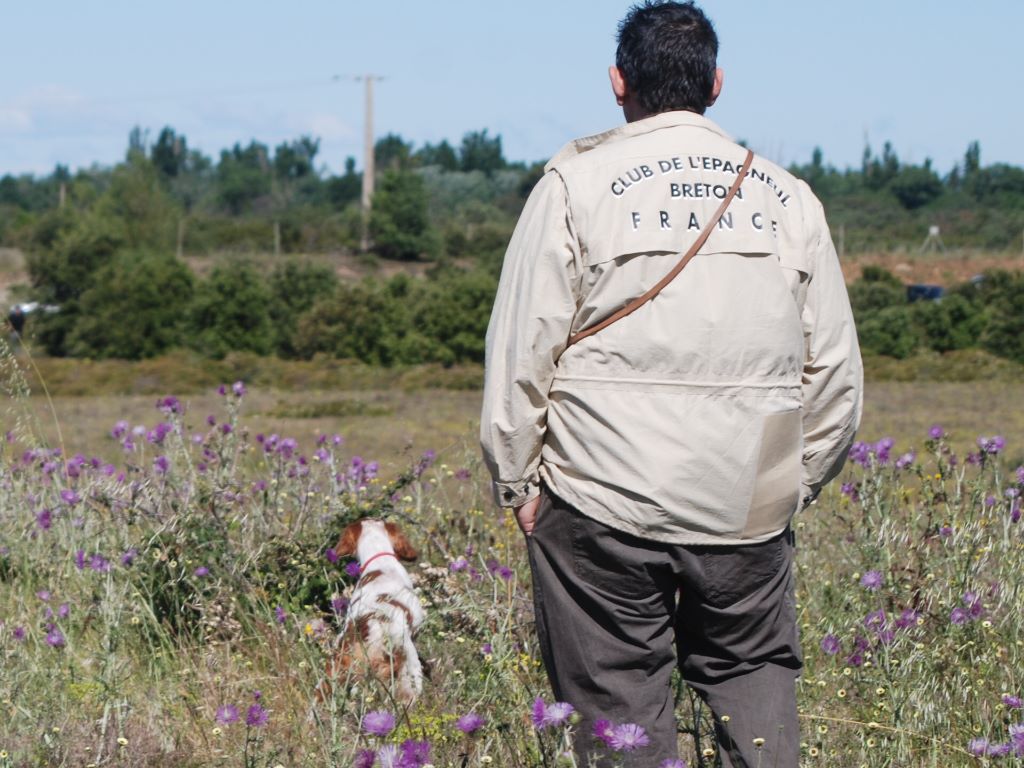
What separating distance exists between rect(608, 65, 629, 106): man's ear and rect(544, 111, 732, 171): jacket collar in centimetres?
9

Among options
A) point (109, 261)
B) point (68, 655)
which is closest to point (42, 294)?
point (109, 261)

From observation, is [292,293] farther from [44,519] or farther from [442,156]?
[442,156]

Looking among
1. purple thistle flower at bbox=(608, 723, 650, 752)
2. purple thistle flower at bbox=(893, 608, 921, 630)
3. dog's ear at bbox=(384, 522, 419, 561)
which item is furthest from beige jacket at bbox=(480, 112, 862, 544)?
dog's ear at bbox=(384, 522, 419, 561)

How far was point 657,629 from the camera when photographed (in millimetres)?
2914

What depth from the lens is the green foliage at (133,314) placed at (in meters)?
35.8

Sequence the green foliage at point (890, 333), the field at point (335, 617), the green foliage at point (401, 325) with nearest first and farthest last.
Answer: the field at point (335, 617) < the green foliage at point (890, 333) < the green foliage at point (401, 325)

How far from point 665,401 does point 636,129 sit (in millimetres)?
602

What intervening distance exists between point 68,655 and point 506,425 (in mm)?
1902

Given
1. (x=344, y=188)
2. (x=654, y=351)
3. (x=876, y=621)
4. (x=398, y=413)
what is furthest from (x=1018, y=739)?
(x=344, y=188)

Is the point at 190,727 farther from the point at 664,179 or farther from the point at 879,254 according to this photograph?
the point at 879,254

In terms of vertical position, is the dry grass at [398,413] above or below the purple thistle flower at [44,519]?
below

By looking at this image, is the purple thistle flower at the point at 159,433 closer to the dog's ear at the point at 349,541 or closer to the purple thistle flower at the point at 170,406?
the purple thistle flower at the point at 170,406

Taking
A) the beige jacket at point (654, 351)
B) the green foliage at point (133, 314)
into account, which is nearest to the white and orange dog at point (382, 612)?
the beige jacket at point (654, 351)

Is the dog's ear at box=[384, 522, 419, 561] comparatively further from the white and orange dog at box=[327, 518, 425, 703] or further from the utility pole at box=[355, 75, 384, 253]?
the utility pole at box=[355, 75, 384, 253]
